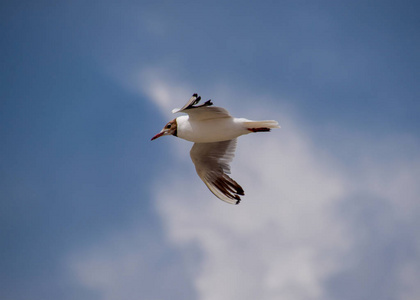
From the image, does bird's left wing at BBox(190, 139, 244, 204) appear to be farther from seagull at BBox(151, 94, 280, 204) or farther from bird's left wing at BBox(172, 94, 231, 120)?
bird's left wing at BBox(172, 94, 231, 120)

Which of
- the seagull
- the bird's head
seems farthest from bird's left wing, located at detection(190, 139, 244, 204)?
the bird's head

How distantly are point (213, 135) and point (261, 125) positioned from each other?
795mm

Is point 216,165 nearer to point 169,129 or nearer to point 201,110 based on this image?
point 169,129

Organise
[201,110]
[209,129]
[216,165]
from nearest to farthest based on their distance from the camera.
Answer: [201,110] → [209,129] → [216,165]

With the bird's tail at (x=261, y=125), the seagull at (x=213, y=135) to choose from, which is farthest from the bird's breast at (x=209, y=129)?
the bird's tail at (x=261, y=125)

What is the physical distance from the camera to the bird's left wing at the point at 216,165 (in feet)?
29.2

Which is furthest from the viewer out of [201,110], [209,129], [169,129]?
[169,129]

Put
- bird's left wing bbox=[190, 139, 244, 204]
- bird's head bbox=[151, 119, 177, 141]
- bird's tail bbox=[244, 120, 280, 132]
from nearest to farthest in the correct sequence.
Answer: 1. bird's tail bbox=[244, 120, 280, 132]
2. bird's head bbox=[151, 119, 177, 141]
3. bird's left wing bbox=[190, 139, 244, 204]

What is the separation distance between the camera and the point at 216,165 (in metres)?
9.04

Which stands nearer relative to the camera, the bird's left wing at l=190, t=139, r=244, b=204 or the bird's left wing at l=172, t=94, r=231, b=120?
the bird's left wing at l=172, t=94, r=231, b=120

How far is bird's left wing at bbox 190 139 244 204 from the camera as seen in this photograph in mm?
8907

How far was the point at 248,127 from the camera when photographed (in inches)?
303

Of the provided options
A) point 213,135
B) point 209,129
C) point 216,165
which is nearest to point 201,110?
point 209,129

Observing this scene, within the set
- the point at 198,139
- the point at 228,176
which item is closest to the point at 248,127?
the point at 198,139
